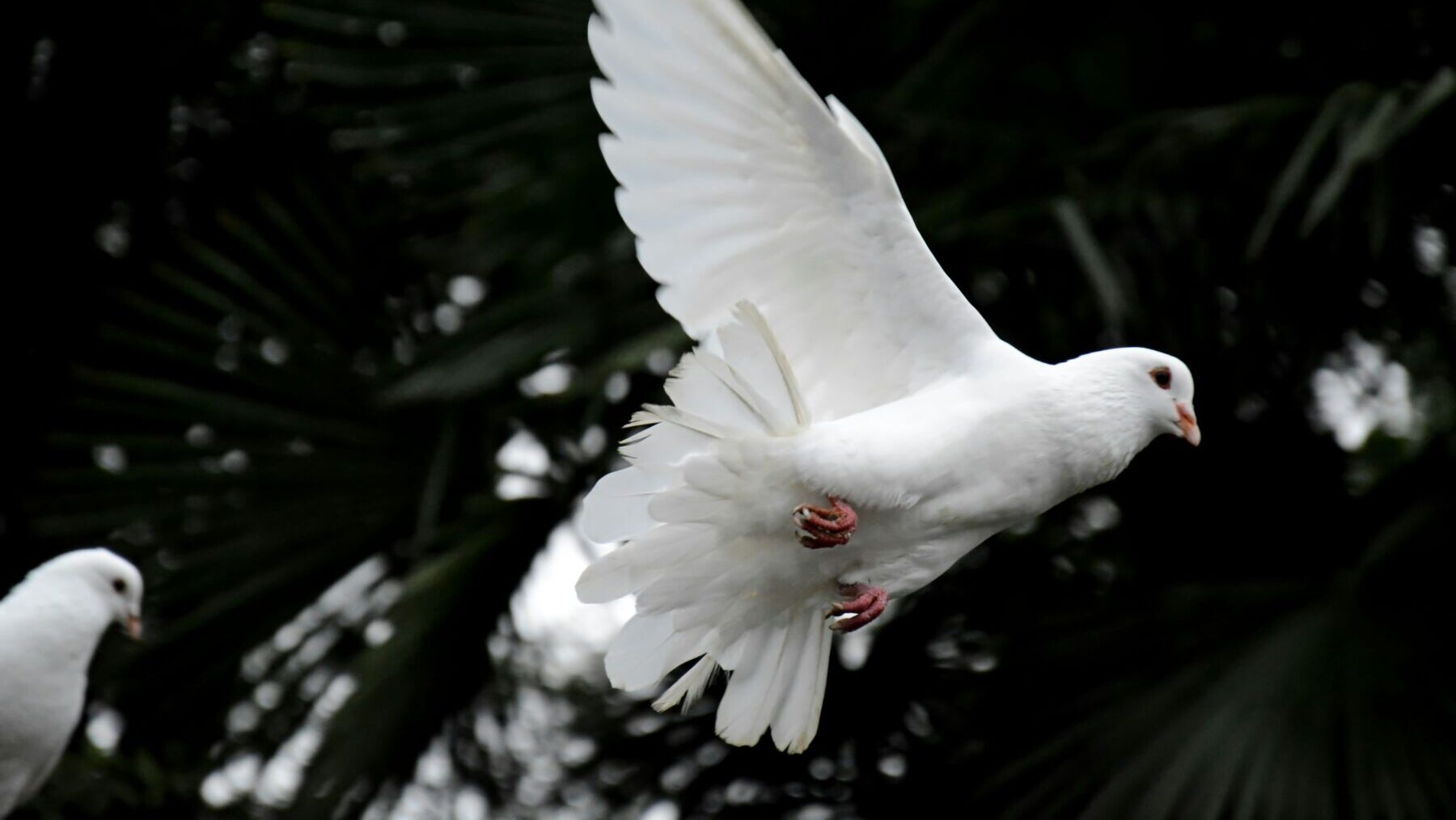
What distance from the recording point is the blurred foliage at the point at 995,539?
3.90m

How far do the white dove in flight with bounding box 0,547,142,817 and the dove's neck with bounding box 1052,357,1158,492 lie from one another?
6.73 feet

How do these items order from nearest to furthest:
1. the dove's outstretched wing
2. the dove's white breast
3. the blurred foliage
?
the dove's outstretched wing → the blurred foliage → the dove's white breast

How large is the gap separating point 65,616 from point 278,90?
2315 millimetres

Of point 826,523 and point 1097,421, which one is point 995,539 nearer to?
point 1097,421

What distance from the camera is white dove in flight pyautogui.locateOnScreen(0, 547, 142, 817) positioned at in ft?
13.8

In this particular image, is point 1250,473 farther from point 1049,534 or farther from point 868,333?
point 868,333

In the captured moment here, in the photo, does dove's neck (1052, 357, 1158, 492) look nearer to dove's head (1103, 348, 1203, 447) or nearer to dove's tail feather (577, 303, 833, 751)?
dove's head (1103, 348, 1203, 447)

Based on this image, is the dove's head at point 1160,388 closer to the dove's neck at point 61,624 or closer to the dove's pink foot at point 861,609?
the dove's pink foot at point 861,609

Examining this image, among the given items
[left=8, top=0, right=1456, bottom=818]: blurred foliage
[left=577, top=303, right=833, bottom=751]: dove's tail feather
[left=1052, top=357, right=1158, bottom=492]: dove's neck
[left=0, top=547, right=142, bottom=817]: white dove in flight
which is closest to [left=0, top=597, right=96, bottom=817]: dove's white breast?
[left=0, top=547, right=142, bottom=817]: white dove in flight

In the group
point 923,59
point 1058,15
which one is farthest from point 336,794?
point 1058,15

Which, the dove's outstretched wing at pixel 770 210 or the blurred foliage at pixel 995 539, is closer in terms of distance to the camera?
the dove's outstretched wing at pixel 770 210

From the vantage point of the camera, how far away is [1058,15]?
4.49 meters

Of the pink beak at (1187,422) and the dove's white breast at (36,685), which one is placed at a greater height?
the dove's white breast at (36,685)

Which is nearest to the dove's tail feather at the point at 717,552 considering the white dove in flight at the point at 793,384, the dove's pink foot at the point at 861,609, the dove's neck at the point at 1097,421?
the white dove in flight at the point at 793,384
